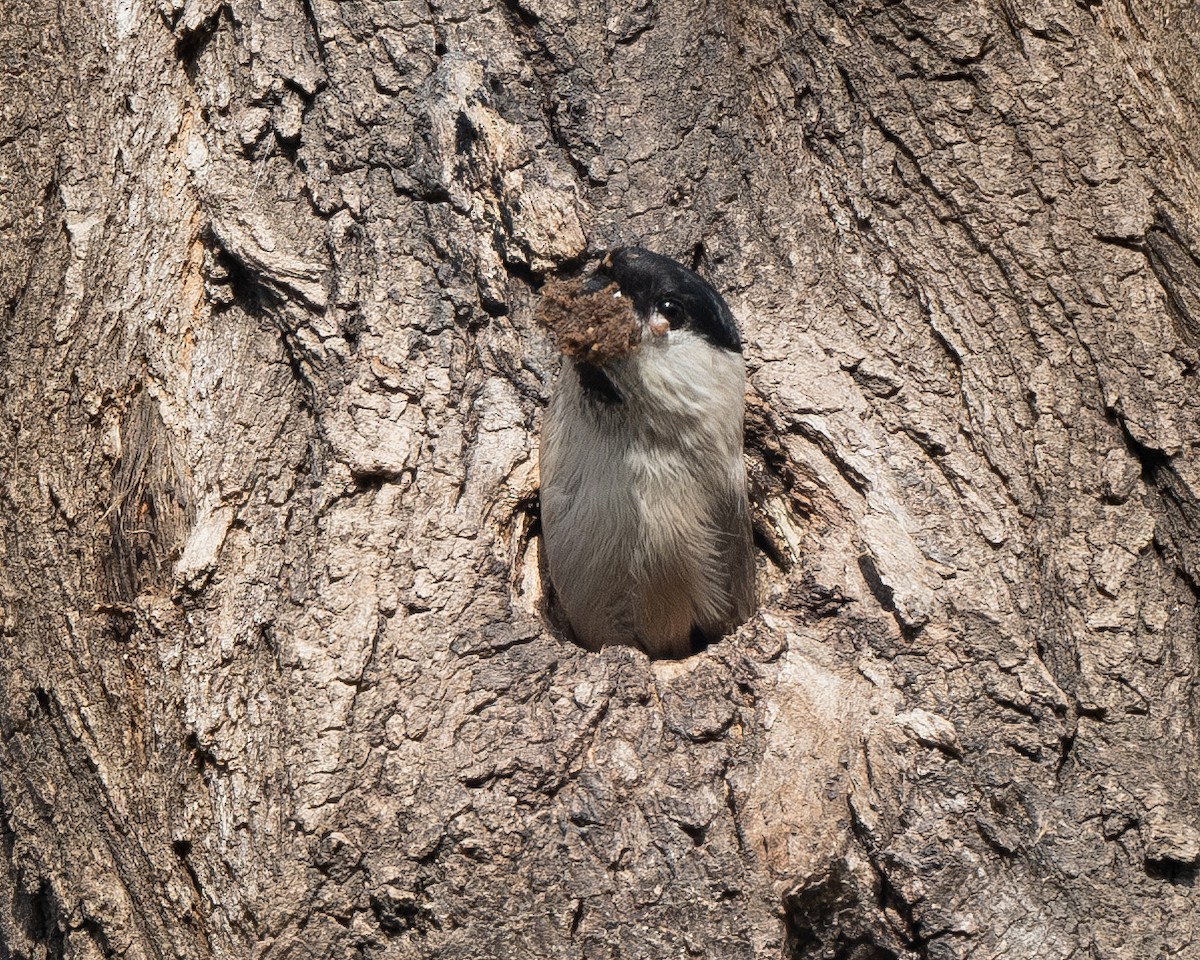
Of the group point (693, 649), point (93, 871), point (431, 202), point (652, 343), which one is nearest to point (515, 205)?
point (431, 202)

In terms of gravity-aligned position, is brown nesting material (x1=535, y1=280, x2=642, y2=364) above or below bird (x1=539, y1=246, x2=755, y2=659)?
above

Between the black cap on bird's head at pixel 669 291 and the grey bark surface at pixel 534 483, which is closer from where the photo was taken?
the grey bark surface at pixel 534 483

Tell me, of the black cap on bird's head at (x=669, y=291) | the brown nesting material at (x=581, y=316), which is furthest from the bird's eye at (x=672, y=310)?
the brown nesting material at (x=581, y=316)

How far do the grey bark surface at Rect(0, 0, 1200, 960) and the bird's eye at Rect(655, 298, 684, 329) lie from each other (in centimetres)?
22

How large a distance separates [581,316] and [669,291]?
0.90ft

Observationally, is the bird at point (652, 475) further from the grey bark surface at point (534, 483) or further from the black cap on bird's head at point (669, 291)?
the grey bark surface at point (534, 483)

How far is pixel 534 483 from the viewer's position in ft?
10.4

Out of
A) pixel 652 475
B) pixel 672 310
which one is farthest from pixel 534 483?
pixel 672 310

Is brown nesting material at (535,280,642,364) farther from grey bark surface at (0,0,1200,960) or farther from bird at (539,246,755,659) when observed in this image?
grey bark surface at (0,0,1200,960)

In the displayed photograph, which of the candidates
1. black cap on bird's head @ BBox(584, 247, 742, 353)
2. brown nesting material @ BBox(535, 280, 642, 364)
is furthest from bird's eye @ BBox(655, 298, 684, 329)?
brown nesting material @ BBox(535, 280, 642, 364)

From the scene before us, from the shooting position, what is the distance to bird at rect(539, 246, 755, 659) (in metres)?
Result: 3.10

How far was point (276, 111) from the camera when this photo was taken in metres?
3.14

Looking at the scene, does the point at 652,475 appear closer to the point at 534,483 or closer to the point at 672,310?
the point at 534,483

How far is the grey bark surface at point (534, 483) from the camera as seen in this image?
7.89 ft
